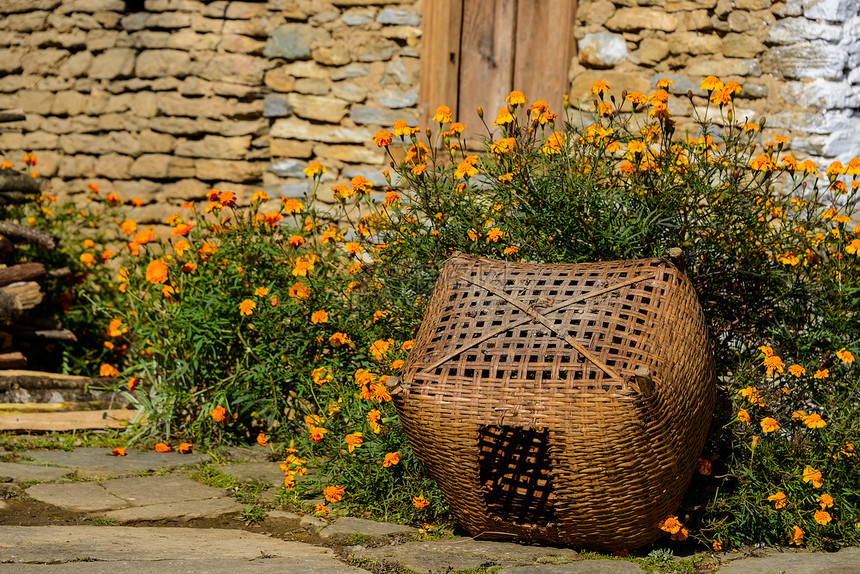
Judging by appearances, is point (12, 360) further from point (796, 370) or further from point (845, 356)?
point (845, 356)

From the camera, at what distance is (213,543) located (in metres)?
2.53

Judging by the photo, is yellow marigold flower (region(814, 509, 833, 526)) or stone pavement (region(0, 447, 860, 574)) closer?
stone pavement (region(0, 447, 860, 574))

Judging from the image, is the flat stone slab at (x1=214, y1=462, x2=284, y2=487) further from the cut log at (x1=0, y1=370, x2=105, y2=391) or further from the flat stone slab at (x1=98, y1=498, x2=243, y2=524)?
the cut log at (x1=0, y1=370, x2=105, y2=391)

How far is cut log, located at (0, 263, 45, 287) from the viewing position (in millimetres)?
4359

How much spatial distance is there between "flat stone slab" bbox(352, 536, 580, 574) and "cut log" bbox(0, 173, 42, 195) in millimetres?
3439

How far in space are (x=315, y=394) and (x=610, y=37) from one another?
2.72m

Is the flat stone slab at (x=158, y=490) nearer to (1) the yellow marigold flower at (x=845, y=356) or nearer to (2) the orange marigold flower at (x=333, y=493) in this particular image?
(2) the orange marigold flower at (x=333, y=493)

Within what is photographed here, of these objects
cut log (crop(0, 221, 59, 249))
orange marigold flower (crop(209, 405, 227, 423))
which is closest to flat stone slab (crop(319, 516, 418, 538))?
orange marigold flower (crop(209, 405, 227, 423))

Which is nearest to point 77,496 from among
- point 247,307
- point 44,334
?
point 247,307

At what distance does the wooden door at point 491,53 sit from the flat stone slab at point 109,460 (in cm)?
253

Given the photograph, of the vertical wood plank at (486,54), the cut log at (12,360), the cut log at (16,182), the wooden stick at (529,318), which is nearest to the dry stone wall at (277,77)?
the vertical wood plank at (486,54)

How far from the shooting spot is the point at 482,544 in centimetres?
254

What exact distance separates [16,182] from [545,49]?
313 centimetres

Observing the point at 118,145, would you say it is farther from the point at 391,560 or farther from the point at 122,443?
the point at 391,560
